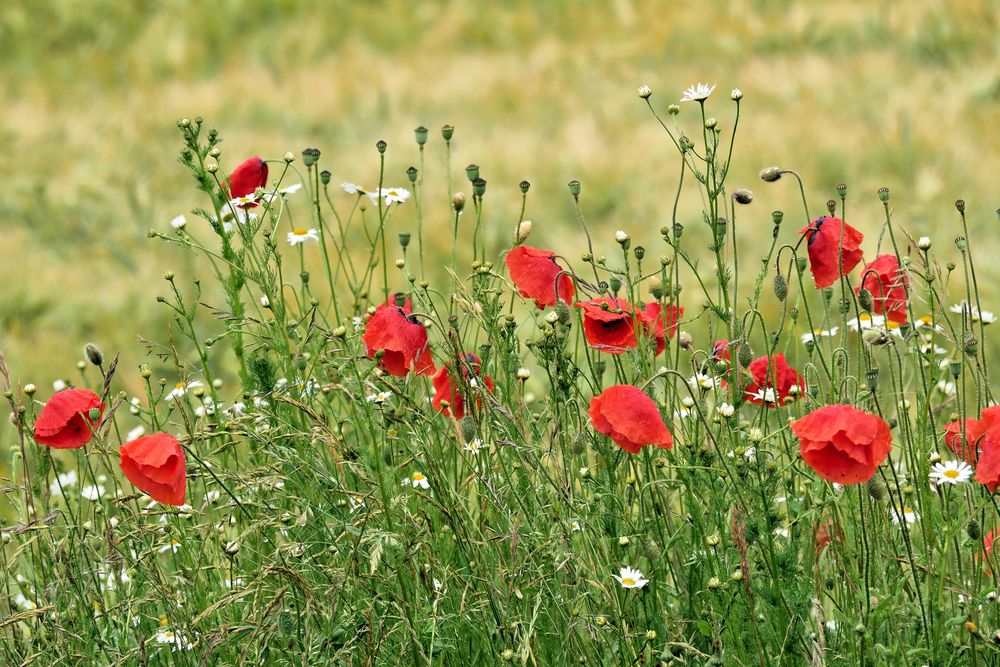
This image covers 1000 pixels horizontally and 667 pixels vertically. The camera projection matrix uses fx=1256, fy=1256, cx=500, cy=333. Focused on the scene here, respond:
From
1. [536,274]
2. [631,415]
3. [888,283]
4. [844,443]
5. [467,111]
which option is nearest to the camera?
[844,443]

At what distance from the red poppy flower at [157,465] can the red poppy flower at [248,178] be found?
24.5 inches

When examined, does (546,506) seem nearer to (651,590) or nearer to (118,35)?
(651,590)

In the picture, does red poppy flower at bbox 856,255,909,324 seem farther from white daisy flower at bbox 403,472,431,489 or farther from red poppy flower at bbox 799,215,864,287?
white daisy flower at bbox 403,472,431,489

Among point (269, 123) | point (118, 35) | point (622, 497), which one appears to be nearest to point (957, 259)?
point (622, 497)

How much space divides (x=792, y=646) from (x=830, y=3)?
5302 millimetres

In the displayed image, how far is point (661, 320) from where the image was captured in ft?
7.15

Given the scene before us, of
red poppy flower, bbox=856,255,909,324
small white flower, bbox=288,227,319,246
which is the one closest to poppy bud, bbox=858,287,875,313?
red poppy flower, bbox=856,255,909,324

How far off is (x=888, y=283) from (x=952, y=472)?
1.28 ft

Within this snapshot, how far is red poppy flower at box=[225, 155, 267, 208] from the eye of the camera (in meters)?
2.26

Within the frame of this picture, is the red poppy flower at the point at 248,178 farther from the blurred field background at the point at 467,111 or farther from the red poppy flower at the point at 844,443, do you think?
the blurred field background at the point at 467,111

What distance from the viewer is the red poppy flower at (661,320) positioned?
81.6 inches

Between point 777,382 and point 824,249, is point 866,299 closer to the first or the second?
point 824,249

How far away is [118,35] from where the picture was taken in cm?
723

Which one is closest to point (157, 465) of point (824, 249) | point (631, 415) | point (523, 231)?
point (631, 415)
